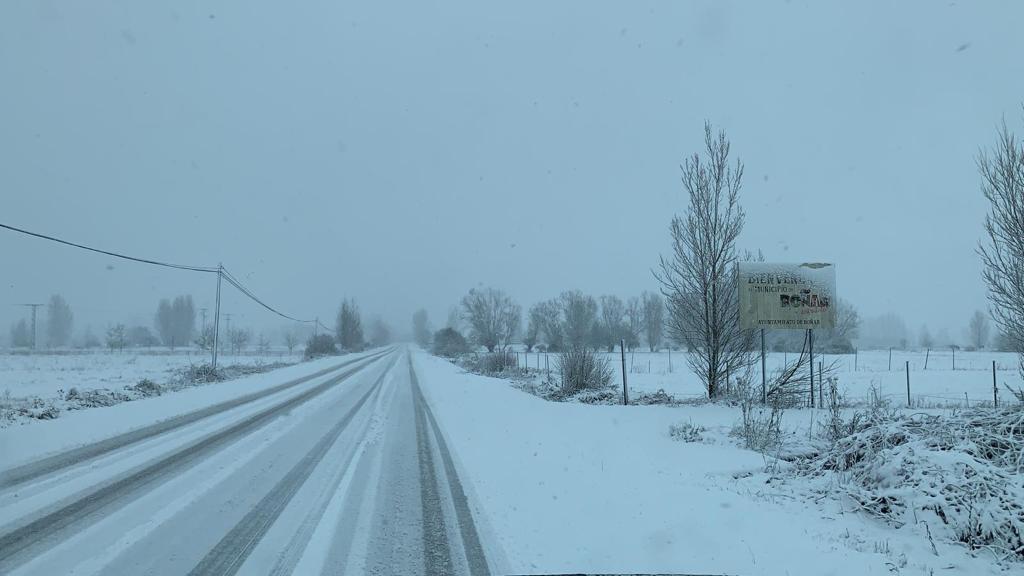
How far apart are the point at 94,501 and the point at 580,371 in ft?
50.7

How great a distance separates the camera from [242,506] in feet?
19.4

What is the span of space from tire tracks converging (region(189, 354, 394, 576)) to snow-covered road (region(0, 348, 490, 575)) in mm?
15

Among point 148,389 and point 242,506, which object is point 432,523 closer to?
point 242,506

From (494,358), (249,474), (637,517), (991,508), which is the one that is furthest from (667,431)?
(494,358)

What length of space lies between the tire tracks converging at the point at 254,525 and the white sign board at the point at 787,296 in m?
11.9

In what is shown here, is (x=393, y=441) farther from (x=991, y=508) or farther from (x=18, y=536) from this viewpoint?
(x=991, y=508)

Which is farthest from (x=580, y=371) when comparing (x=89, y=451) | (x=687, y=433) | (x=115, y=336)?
(x=115, y=336)

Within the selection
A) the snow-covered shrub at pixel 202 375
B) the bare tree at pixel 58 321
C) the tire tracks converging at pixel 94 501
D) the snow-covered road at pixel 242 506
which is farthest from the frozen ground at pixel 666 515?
the bare tree at pixel 58 321

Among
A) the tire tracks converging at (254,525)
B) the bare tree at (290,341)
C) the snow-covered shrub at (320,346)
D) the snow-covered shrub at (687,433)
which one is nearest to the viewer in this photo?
the tire tracks converging at (254,525)

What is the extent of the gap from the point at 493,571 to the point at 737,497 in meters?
3.47

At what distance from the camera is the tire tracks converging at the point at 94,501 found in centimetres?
465

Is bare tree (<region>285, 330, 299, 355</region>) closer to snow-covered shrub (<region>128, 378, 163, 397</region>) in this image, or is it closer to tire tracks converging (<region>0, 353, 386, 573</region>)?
snow-covered shrub (<region>128, 378, 163, 397</region>)

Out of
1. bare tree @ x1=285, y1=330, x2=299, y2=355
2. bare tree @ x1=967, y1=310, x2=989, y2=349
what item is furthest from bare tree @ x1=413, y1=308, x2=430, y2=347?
bare tree @ x1=967, y1=310, x2=989, y2=349

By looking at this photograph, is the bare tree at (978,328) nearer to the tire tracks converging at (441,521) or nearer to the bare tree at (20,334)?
the tire tracks converging at (441,521)
